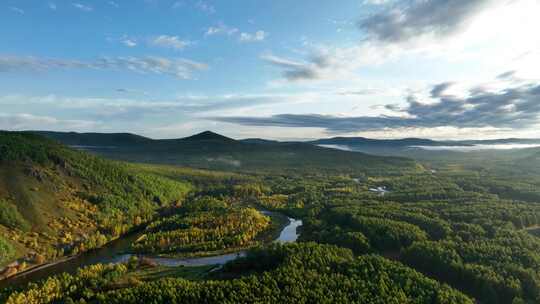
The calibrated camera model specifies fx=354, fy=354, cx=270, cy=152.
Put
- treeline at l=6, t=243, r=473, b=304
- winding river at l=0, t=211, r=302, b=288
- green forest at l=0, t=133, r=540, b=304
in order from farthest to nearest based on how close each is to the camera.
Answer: winding river at l=0, t=211, r=302, b=288 → green forest at l=0, t=133, r=540, b=304 → treeline at l=6, t=243, r=473, b=304

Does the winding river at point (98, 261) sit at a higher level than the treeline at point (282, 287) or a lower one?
lower

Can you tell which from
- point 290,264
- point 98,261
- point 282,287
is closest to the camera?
point 282,287

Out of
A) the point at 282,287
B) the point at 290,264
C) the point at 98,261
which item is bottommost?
the point at 98,261

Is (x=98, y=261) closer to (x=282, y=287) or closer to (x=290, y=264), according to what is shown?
(x=290, y=264)

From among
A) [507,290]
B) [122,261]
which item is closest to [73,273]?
[122,261]

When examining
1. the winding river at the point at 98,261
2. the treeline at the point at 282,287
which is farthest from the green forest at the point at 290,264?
the winding river at the point at 98,261

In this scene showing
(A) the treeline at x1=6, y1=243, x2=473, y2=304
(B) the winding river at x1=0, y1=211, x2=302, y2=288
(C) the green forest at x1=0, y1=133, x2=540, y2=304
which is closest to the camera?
(A) the treeline at x1=6, y1=243, x2=473, y2=304

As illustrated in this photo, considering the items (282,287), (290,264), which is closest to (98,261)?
(290,264)

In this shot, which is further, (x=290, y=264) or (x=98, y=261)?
(x=98, y=261)

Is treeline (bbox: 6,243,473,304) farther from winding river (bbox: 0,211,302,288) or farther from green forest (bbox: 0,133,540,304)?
winding river (bbox: 0,211,302,288)

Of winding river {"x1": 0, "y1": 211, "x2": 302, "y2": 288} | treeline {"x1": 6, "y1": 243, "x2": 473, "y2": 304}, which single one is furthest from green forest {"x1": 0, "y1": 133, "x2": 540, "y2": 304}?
winding river {"x1": 0, "y1": 211, "x2": 302, "y2": 288}

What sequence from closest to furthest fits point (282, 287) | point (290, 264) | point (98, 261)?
1. point (282, 287)
2. point (290, 264)
3. point (98, 261)

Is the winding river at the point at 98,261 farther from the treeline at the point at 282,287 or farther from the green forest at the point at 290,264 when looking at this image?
the treeline at the point at 282,287
